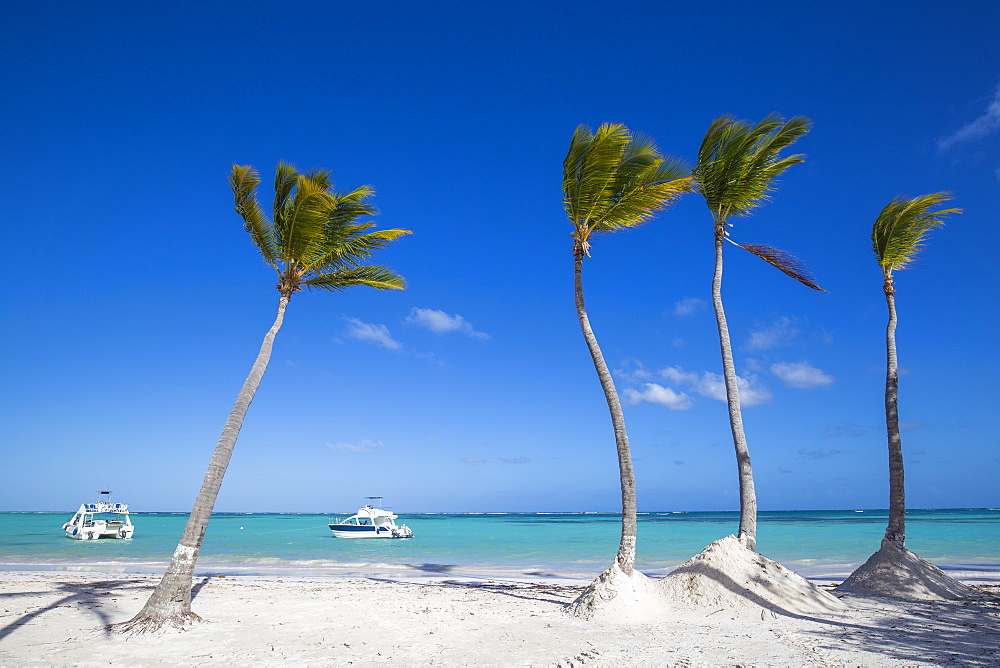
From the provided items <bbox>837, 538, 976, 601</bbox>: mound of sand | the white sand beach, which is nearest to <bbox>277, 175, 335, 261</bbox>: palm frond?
the white sand beach

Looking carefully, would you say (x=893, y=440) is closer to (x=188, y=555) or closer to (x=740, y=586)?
(x=740, y=586)

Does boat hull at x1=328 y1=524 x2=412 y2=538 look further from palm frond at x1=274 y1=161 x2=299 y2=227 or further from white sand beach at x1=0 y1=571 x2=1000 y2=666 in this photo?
palm frond at x1=274 y1=161 x2=299 y2=227

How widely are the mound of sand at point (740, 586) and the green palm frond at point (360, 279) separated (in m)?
7.45

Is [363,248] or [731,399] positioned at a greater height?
[363,248]

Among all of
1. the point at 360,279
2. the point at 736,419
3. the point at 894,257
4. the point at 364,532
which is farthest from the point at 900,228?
the point at 364,532

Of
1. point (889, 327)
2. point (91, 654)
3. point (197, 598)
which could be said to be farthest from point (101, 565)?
point (889, 327)

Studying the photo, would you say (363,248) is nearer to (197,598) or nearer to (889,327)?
(197,598)

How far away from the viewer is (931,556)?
25656mm

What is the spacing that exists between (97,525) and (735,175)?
41.8m

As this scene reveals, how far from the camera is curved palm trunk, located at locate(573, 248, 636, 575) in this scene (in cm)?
987

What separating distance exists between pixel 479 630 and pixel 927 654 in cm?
576

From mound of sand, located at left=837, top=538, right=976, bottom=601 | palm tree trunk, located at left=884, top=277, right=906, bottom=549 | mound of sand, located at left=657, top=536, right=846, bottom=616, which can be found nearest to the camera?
mound of sand, located at left=657, top=536, right=846, bottom=616

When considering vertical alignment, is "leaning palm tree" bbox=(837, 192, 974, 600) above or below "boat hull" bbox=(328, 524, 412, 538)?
above

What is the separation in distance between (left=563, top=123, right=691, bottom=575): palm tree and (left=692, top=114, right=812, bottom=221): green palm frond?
121 cm
